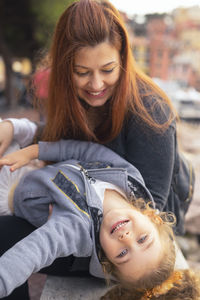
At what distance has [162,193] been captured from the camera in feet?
5.58

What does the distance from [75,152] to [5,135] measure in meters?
0.43

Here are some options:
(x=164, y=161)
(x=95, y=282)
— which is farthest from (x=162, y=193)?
(x=95, y=282)

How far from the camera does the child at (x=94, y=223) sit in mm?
1248

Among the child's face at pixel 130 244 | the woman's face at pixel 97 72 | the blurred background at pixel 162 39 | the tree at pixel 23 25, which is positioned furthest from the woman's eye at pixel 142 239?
the tree at pixel 23 25

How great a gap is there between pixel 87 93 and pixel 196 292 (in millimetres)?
1072

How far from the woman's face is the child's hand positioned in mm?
428

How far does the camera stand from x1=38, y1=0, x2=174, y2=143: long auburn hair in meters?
1.46

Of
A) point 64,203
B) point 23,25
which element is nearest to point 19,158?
point 64,203

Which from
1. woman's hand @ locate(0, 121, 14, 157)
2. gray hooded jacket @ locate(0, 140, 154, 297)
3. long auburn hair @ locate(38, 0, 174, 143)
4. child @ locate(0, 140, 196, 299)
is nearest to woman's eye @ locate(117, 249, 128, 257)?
child @ locate(0, 140, 196, 299)

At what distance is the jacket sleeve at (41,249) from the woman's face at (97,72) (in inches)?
24.9

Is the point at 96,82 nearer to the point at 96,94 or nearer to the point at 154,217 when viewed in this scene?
the point at 96,94

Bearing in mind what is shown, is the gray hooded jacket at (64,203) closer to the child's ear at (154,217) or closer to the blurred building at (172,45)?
the child's ear at (154,217)

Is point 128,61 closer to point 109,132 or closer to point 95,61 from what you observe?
point 95,61

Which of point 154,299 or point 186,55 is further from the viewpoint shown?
point 186,55
